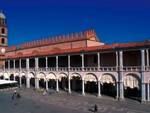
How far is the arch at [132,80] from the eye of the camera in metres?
36.9

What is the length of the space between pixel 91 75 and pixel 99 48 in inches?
184

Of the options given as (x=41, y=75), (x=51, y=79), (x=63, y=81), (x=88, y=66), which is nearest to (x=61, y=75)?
(x=51, y=79)

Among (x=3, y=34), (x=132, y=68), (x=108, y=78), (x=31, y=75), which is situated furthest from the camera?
(x=3, y=34)

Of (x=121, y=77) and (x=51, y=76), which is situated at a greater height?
(x=121, y=77)

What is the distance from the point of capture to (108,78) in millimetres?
40438

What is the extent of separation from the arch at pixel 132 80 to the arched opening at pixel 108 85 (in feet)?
6.81

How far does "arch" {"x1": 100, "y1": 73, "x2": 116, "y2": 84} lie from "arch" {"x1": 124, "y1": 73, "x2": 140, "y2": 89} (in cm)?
206

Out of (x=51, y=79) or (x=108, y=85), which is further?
(x=51, y=79)

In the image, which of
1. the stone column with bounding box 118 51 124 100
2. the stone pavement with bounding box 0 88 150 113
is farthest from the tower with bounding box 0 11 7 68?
the stone column with bounding box 118 51 124 100

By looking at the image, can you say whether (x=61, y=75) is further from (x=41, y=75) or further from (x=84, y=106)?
(x=84, y=106)

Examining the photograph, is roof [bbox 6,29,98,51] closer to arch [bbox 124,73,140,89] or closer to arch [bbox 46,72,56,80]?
arch [bbox 46,72,56,80]

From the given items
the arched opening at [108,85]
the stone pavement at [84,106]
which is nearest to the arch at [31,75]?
the arched opening at [108,85]

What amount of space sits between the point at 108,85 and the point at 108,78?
5.87 meters

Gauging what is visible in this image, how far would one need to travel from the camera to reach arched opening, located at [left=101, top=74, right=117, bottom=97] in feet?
132
